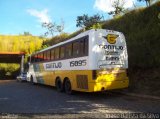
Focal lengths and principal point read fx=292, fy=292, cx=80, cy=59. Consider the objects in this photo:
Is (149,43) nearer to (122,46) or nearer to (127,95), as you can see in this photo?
(122,46)

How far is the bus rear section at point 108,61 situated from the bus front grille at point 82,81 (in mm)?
487

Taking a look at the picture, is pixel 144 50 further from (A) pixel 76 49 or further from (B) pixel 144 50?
(A) pixel 76 49

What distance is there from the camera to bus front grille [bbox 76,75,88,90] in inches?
559

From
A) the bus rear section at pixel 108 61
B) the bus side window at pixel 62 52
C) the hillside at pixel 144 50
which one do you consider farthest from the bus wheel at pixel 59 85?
the bus rear section at pixel 108 61

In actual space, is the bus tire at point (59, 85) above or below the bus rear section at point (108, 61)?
below

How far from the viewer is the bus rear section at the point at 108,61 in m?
13.9

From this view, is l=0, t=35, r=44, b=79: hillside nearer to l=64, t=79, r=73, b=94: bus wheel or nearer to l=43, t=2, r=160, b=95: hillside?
l=43, t=2, r=160, b=95: hillside

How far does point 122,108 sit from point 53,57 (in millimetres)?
9659

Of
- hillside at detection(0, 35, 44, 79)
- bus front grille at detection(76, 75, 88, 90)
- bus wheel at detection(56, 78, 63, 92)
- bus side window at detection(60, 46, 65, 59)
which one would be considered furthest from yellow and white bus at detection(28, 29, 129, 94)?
hillside at detection(0, 35, 44, 79)

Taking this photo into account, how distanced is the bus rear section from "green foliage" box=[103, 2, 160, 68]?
206 cm

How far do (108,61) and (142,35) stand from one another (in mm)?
5277

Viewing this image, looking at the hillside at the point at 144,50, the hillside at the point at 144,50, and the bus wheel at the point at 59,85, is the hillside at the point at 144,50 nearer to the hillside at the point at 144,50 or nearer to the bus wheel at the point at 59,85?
the hillside at the point at 144,50

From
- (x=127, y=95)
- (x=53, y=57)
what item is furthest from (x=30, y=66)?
(x=127, y=95)

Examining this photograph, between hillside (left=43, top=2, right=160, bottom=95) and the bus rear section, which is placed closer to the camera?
the bus rear section
